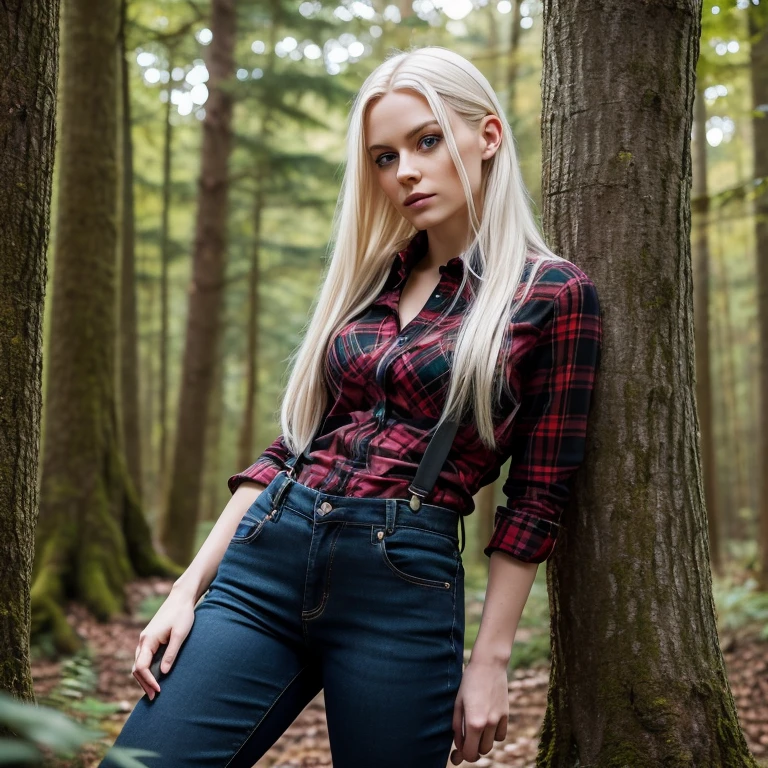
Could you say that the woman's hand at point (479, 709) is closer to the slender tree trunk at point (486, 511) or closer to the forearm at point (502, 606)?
the forearm at point (502, 606)

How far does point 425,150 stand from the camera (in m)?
2.49

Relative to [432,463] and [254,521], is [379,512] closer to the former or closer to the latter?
[432,463]

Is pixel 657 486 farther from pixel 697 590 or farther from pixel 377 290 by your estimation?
pixel 377 290

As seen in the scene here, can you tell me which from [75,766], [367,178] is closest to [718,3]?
[367,178]

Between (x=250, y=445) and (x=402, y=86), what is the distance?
1454 cm

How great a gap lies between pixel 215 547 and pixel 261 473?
0.27 metres

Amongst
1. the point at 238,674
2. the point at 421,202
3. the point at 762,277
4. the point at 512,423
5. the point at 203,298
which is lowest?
the point at 238,674

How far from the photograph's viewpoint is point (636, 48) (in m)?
2.62

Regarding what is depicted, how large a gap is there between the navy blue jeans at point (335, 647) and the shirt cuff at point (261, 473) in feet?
0.90

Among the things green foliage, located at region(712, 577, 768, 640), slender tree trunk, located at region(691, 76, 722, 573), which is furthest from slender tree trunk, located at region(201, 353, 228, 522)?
green foliage, located at region(712, 577, 768, 640)

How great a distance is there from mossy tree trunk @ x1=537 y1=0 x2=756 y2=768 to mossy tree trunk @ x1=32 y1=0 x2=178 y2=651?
222 inches

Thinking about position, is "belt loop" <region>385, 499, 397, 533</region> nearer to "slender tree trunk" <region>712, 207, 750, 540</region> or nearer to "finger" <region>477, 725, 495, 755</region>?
"finger" <region>477, 725, 495, 755</region>

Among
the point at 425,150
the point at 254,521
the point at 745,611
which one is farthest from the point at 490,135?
the point at 745,611

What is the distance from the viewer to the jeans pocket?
2.10 m
